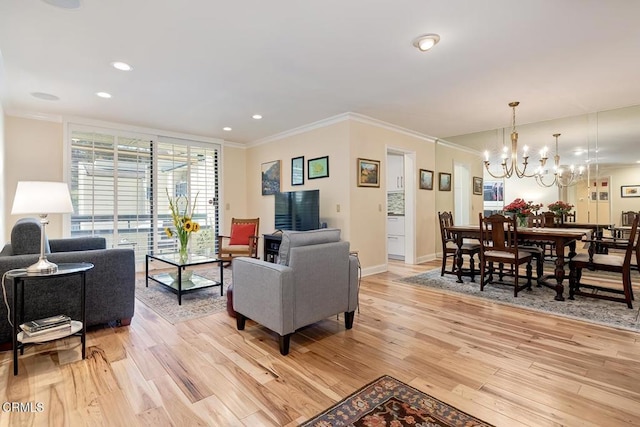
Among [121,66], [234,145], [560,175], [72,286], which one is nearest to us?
[72,286]

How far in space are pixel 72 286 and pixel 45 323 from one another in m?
0.39

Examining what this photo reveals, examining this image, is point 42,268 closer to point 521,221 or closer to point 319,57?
point 319,57

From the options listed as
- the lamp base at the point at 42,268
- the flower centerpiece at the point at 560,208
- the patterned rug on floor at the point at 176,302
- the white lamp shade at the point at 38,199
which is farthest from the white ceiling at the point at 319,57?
the patterned rug on floor at the point at 176,302

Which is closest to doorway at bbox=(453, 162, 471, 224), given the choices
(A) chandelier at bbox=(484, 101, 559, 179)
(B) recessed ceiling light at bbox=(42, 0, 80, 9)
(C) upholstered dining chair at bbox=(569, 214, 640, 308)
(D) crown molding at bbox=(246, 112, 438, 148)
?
(A) chandelier at bbox=(484, 101, 559, 179)

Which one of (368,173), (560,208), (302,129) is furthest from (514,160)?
(302,129)

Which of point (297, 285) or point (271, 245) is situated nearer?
point (297, 285)

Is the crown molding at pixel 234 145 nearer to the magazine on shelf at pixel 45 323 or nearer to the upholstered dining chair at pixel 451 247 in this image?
the upholstered dining chair at pixel 451 247

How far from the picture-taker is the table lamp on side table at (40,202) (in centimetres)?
→ 217

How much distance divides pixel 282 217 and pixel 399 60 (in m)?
3.25

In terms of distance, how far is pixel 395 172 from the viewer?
6625 mm

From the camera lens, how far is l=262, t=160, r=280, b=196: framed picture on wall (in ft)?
19.8

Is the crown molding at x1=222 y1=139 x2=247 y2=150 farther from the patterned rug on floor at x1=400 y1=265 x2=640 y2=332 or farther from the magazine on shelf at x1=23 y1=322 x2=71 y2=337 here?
the magazine on shelf at x1=23 y1=322 x2=71 y2=337

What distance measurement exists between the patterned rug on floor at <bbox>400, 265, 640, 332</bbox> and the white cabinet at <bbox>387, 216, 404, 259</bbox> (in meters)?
1.44

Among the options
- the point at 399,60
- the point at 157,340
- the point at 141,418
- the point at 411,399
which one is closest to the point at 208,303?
the point at 157,340
